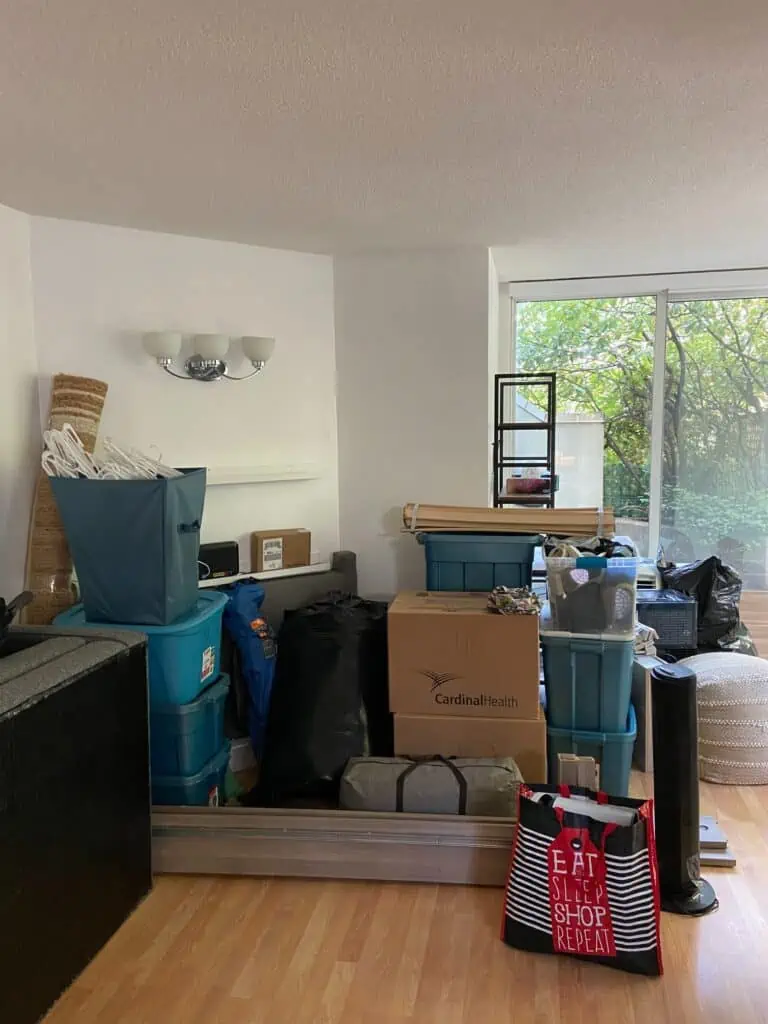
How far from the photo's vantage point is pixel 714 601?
3.47m

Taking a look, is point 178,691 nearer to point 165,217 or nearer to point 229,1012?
point 229,1012

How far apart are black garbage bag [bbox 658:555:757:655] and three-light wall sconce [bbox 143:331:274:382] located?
2141 millimetres

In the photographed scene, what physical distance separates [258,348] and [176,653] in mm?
1346

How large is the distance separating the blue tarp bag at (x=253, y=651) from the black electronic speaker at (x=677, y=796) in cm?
147

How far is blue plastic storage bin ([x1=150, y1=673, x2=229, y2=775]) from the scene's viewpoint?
95.4 inches

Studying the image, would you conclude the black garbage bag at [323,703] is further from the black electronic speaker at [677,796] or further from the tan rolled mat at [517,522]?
the black electronic speaker at [677,796]

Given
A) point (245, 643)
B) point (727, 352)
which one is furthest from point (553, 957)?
point (727, 352)

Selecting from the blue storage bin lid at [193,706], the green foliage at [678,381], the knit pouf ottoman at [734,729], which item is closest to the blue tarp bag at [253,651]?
the blue storage bin lid at [193,706]

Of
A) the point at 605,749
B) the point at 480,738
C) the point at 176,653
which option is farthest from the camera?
the point at 605,749

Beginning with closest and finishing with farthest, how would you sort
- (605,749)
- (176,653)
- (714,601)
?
(176,653), (605,749), (714,601)

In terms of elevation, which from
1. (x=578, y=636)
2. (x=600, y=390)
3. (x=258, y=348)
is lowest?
(x=578, y=636)

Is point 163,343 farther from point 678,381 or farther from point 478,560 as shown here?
point 678,381

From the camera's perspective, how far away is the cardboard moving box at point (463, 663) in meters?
2.59

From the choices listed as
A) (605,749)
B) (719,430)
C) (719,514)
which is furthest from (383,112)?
(719,514)
